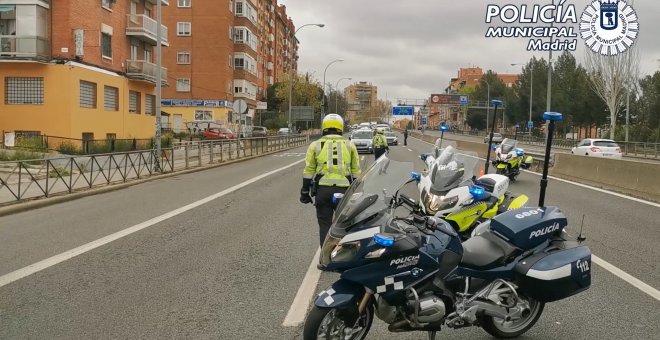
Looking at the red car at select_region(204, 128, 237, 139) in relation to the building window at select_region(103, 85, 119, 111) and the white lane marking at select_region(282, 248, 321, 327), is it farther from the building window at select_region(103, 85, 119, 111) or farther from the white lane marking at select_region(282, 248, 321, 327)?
the white lane marking at select_region(282, 248, 321, 327)

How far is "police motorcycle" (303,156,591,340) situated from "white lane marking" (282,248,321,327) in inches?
41.7

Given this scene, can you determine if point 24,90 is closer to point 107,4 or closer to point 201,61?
point 107,4

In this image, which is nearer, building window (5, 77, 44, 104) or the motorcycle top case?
the motorcycle top case

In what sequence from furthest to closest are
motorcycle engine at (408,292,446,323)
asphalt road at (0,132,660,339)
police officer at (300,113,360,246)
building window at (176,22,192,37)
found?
building window at (176,22,192,37)
police officer at (300,113,360,246)
asphalt road at (0,132,660,339)
motorcycle engine at (408,292,446,323)

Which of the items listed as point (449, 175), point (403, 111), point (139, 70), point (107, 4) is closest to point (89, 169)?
point (449, 175)

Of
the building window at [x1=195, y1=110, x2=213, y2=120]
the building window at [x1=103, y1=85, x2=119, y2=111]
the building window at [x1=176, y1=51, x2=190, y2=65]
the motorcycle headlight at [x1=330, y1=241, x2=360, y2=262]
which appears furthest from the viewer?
the building window at [x1=176, y1=51, x2=190, y2=65]

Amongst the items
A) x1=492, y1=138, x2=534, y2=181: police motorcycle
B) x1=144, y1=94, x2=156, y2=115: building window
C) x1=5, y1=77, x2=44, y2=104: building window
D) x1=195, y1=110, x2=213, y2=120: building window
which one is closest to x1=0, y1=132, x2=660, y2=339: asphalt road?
x1=492, y1=138, x2=534, y2=181: police motorcycle

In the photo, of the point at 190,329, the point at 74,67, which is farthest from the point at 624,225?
the point at 74,67

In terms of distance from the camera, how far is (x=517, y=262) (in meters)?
4.29

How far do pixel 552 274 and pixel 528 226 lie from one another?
376 millimetres

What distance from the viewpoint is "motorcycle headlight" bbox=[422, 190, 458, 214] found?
23.0ft

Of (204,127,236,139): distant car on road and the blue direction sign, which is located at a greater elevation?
the blue direction sign

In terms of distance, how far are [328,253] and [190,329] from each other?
1606 mm

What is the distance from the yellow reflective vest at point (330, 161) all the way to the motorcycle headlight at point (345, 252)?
2533 mm
